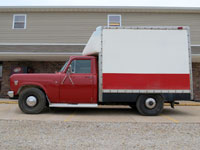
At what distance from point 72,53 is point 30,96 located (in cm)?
456

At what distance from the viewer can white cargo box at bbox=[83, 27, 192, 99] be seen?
507cm

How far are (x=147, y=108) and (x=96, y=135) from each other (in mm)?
2581

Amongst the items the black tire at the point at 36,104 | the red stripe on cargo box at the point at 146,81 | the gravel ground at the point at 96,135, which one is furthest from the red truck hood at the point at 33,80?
the red stripe on cargo box at the point at 146,81

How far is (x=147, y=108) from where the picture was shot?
526cm

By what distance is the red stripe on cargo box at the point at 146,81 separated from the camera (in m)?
5.05

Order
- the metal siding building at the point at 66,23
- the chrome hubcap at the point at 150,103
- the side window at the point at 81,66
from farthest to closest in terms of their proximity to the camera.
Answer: the metal siding building at the point at 66,23
the side window at the point at 81,66
the chrome hubcap at the point at 150,103

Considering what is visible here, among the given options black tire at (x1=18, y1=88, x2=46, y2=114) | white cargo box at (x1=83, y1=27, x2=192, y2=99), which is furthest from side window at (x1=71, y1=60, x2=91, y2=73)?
black tire at (x1=18, y1=88, x2=46, y2=114)

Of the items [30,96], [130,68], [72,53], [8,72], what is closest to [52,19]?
[72,53]

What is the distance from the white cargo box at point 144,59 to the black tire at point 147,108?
0.29 meters

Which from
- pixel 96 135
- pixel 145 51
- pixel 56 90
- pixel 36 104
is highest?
pixel 145 51

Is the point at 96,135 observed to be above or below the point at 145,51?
below

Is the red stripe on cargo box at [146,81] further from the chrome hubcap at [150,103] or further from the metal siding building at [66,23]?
the metal siding building at [66,23]

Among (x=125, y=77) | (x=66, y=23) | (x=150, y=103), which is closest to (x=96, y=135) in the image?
(x=125, y=77)

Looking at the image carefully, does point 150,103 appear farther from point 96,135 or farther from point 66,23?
point 66,23
